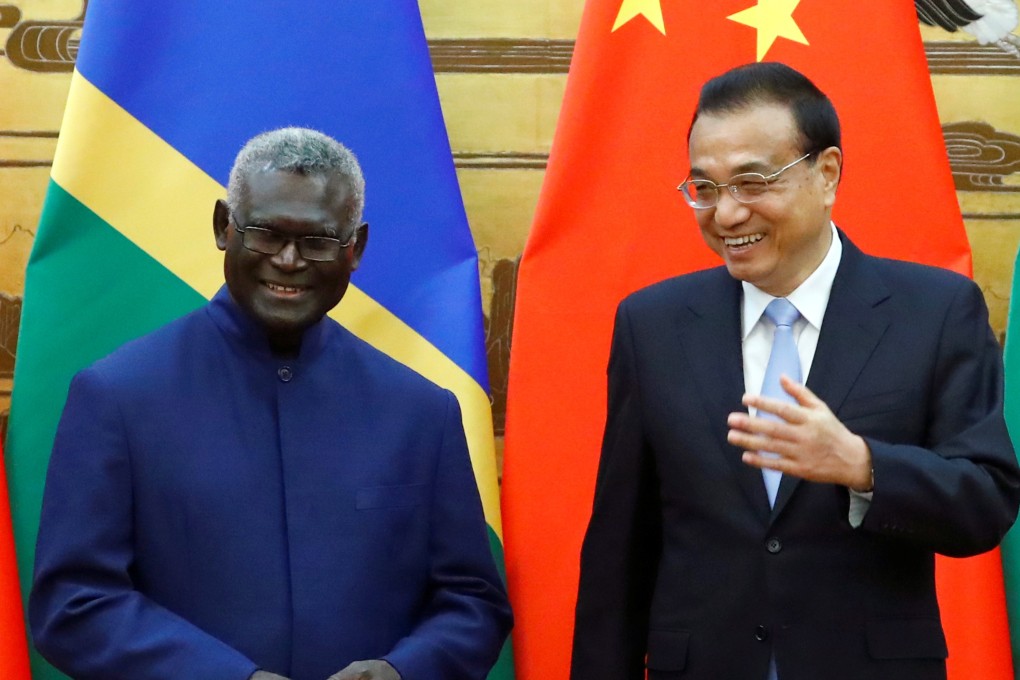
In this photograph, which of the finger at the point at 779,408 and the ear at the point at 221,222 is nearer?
the finger at the point at 779,408

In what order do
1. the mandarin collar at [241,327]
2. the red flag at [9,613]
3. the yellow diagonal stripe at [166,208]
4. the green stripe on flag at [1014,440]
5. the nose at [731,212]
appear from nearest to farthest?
the nose at [731,212], the mandarin collar at [241,327], the red flag at [9,613], the yellow diagonal stripe at [166,208], the green stripe on flag at [1014,440]

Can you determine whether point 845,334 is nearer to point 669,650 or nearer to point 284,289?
point 669,650

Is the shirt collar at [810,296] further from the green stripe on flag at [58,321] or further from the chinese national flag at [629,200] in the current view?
the green stripe on flag at [58,321]

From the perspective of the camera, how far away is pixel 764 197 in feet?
6.63

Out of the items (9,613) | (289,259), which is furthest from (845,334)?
(9,613)

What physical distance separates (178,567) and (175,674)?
177mm

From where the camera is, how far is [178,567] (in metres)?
2.00

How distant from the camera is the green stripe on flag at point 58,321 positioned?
8.89 ft

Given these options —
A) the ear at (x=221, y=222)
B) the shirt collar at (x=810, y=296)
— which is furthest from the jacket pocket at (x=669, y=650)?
the ear at (x=221, y=222)

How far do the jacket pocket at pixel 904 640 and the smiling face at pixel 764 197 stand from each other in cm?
53

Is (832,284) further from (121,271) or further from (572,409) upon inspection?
(121,271)

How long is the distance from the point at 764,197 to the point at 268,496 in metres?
0.89

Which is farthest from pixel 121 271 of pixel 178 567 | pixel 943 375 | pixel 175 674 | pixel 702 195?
pixel 943 375

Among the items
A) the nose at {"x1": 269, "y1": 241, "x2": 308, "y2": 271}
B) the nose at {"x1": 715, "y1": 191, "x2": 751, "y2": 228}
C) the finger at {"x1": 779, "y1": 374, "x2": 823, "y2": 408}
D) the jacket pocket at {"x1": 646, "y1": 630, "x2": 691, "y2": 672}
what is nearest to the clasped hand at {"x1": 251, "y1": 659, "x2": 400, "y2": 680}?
the jacket pocket at {"x1": 646, "y1": 630, "x2": 691, "y2": 672}
